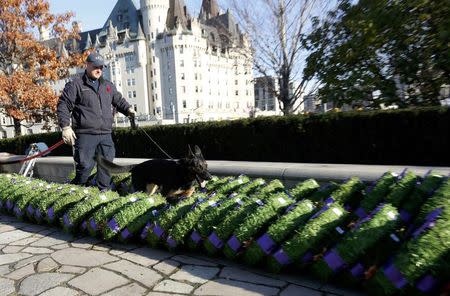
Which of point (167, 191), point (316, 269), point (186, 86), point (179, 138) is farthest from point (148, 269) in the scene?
point (186, 86)

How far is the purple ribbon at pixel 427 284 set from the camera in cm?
232

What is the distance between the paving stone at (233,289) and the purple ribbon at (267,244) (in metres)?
0.32

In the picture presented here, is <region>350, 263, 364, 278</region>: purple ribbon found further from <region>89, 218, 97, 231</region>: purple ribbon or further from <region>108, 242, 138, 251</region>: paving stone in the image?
<region>89, 218, 97, 231</region>: purple ribbon

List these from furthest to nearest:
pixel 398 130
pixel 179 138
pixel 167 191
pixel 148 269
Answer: pixel 179 138 < pixel 398 130 < pixel 167 191 < pixel 148 269

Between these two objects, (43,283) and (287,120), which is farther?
(287,120)

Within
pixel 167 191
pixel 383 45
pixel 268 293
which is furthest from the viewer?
pixel 383 45

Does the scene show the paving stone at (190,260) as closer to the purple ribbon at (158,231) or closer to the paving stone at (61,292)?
the purple ribbon at (158,231)

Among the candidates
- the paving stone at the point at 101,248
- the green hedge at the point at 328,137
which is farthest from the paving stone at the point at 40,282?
the green hedge at the point at 328,137

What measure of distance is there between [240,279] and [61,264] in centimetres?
173

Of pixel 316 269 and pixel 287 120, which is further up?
pixel 287 120

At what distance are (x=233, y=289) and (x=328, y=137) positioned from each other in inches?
196

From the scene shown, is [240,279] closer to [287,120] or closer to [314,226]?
[314,226]

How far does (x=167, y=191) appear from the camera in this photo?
5418mm

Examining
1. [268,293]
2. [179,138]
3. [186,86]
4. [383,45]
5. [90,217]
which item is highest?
[186,86]
